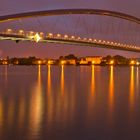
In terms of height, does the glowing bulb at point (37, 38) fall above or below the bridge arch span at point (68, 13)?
below

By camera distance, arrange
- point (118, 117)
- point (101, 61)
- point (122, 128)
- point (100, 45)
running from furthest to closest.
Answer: point (101, 61) < point (100, 45) < point (118, 117) < point (122, 128)

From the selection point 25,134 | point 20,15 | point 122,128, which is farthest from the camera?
point 20,15

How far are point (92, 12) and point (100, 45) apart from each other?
16.2 feet

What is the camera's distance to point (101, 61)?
409 feet

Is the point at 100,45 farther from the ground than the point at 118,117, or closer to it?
farther from the ground

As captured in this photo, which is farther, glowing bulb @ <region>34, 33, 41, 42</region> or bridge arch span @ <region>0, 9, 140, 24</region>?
glowing bulb @ <region>34, 33, 41, 42</region>

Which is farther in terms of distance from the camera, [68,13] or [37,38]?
[68,13]

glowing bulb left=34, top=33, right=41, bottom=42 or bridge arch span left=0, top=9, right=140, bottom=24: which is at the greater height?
bridge arch span left=0, top=9, right=140, bottom=24

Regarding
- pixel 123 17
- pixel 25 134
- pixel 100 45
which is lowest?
pixel 25 134

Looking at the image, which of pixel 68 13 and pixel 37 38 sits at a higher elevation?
pixel 68 13

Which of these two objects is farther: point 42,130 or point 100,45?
point 100,45

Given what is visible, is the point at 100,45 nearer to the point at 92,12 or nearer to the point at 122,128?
the point at 92,12

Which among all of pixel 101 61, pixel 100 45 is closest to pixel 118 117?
pixel 100 45

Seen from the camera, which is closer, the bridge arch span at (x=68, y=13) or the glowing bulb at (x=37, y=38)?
the bridge arch span at (x=68, y=13)
